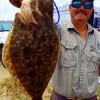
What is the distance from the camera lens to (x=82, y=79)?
116 inches

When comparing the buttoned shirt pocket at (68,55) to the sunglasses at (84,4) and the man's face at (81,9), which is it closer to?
the man's face at (81,9)

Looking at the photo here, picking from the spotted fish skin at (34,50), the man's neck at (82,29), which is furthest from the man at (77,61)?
the spotted fish skin at (34,50)

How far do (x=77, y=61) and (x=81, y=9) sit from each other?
44 cm

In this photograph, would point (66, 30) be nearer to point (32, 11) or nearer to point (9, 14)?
point (32, 11)

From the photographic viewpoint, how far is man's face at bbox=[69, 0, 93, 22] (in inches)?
104

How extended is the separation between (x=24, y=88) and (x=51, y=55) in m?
0.24

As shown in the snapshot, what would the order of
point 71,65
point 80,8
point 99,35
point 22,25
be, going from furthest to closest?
1. point 99,35
2. point 71,65
3. point 80,8
4. point 22,25

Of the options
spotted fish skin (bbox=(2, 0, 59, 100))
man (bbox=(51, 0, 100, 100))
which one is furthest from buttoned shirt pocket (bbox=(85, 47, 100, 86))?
spotted fish skin (bbox=(2, 0, 59, 100))

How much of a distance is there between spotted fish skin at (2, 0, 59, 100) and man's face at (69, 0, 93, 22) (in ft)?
1.88

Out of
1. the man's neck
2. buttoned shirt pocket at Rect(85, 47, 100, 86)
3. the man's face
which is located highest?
the man's face

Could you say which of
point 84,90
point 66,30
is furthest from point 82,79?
point 66,30

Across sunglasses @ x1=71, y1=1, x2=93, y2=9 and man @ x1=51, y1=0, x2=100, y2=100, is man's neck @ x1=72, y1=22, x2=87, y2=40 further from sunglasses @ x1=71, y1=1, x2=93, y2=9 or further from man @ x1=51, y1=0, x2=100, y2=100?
sunglasses @ x1=71, y1=1, x2=93, y2=9

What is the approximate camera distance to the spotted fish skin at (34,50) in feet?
6.62

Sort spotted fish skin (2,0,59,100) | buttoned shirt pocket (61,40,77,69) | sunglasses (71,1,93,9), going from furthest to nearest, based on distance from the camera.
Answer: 1. buttoned shirt pocket (61,40,77,69)
2. sunglasses (71,1,93,9)
3. spotted fish skin (2,0,59,100)
